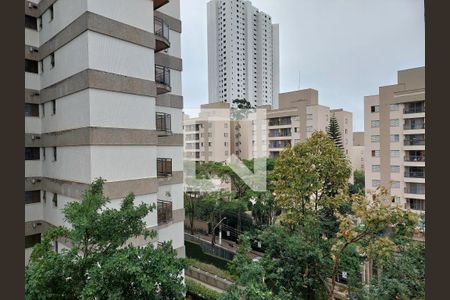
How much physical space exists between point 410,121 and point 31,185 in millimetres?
15127

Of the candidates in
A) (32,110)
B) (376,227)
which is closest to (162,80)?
(32,110)

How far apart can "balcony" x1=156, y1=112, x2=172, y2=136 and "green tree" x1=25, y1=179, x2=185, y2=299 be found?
3.34m

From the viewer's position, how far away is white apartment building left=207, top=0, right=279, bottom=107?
67.9 feet

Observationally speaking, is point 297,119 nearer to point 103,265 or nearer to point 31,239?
point 31,239

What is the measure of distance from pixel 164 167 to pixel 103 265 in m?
4.07

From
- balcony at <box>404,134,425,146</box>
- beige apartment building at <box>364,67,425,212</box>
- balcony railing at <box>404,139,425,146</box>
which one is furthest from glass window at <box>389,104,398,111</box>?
balcony railing at <box>404,139,425,146</box>

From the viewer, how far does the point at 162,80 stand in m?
6.82

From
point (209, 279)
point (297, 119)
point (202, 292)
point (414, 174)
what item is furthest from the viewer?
point (297, 119)

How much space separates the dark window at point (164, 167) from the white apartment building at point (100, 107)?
26 mm

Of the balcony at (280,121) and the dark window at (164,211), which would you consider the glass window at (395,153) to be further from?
the dark window at (164,211)

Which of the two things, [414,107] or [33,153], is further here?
[414,107]

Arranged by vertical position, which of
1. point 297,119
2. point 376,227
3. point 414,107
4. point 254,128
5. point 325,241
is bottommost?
point 325,241

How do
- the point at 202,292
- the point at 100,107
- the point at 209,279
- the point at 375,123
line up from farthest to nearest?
the point at 375,123
the point at 209,279
the point at 202,292
the point at 100,107

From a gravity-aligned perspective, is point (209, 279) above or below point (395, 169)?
below
